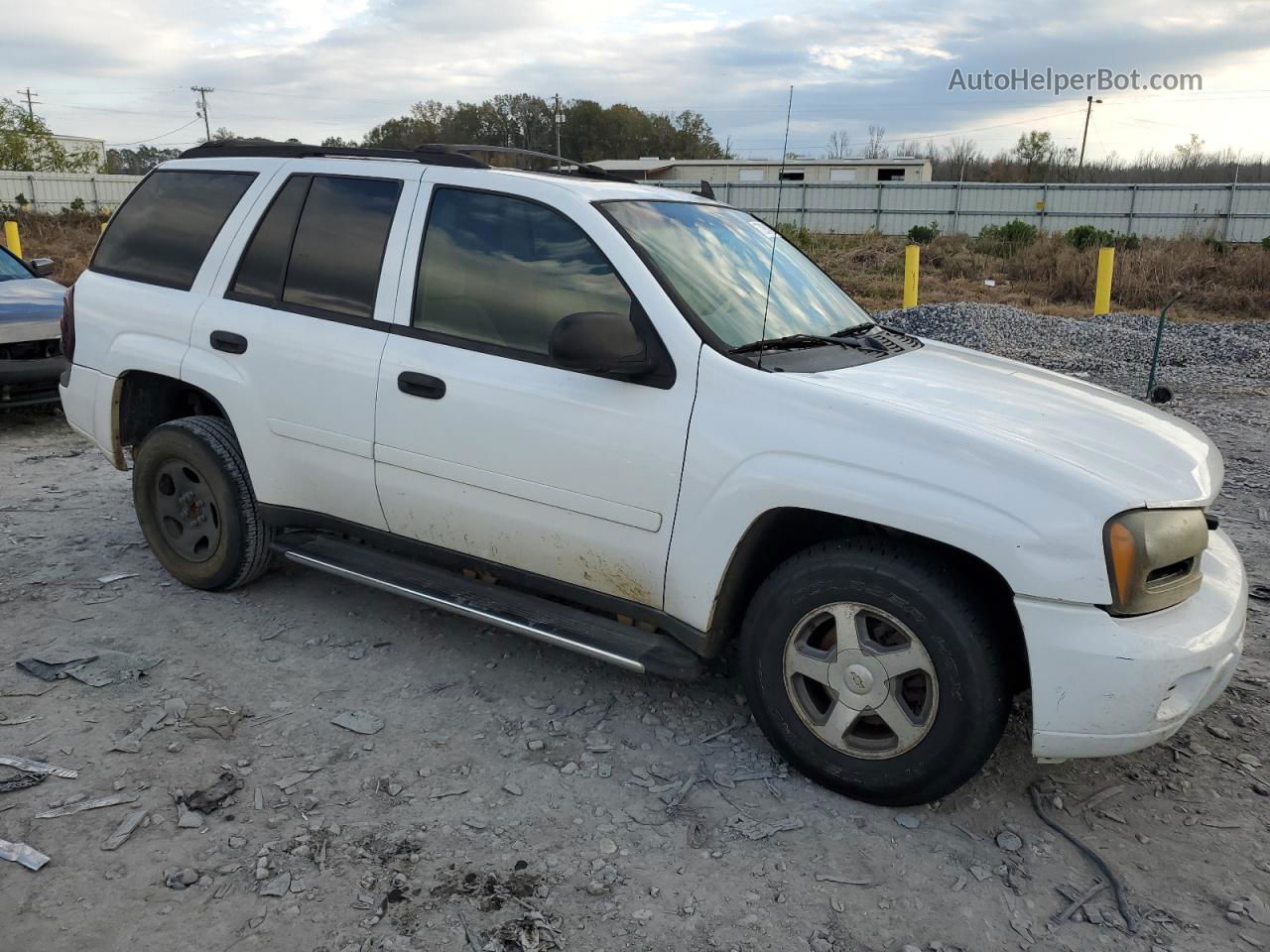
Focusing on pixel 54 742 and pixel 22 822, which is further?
pixel 54 742

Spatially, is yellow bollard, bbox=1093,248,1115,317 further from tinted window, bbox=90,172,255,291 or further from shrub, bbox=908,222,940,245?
tinted window, bbox=90,172,255,291

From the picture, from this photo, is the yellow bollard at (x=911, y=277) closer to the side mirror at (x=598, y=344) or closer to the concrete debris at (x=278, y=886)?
the side mirror at (x=598, y=344)

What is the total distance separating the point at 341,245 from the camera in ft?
13.0

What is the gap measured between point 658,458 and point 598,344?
42cm

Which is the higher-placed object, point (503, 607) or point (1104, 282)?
point (1104, 282)

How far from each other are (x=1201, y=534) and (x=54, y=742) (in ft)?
12.5

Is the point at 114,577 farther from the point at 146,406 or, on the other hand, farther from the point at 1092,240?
the point at 1092,240

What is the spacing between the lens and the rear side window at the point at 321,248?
3.87 meters

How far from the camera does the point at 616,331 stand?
10.2 ft

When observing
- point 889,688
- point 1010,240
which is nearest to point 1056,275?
point 1010,240

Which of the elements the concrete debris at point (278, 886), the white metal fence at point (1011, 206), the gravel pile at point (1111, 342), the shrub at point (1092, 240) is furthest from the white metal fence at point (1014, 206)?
the concrete debris at point (278, 886)

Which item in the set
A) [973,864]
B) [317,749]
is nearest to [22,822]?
[317,749]

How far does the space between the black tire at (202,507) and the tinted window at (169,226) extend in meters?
0.70

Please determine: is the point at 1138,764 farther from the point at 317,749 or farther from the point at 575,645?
the point at 317,749
